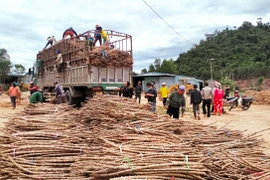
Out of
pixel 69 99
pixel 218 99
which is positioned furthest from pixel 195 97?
pixel 69 99

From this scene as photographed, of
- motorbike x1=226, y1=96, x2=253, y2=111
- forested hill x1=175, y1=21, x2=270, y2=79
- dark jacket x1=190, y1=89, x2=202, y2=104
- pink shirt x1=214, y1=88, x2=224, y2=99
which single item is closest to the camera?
dark jacket x1=190, y1=89, x2=202, y2=104

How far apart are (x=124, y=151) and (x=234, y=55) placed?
184 feet

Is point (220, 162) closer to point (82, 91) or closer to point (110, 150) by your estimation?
point (110, 150)

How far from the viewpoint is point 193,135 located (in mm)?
4180

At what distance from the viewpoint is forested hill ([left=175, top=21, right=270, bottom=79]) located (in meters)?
46.7

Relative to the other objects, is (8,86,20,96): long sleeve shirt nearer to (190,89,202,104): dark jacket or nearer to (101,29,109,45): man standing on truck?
(101,29,109,45): man standing on truck

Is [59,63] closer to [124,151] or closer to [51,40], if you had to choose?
[51,40]

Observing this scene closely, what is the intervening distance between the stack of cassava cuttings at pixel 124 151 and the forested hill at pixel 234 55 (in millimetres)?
42730

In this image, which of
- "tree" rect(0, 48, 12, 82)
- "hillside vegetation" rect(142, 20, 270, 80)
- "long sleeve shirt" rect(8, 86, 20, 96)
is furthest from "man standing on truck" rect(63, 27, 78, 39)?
"hillside vegetation" rect(142, 20, 270, 80)

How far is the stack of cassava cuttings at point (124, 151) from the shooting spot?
8.23 feet

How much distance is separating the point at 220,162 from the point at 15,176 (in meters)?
2.39

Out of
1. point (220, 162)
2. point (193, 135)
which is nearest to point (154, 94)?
point (193, 135)

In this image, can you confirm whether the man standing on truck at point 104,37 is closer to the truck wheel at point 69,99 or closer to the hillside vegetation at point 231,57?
the truck wheel at point 69,99

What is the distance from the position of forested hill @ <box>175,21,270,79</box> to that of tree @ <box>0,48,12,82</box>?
32.7 metres
